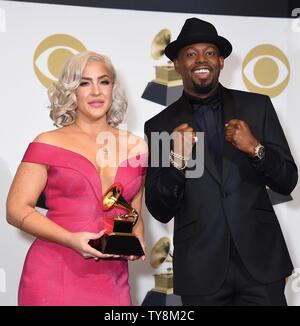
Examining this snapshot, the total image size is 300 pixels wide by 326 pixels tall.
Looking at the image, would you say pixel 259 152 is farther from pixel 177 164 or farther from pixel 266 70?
pixel 266 70

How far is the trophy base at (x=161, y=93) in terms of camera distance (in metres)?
3.86

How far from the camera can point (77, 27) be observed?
3760 millimetres

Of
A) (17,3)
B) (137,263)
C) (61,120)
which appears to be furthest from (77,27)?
(137,263)

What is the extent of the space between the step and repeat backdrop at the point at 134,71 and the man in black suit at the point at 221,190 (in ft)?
2.92

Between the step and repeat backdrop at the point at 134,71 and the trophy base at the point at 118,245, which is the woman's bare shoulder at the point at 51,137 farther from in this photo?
the step and repeat backdrop at the point at 134,71

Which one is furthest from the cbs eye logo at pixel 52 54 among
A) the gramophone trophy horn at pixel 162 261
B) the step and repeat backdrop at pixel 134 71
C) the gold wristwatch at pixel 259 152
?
the gold wristwatch at pixel 259 152

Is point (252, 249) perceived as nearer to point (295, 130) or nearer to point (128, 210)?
point (128, 210)

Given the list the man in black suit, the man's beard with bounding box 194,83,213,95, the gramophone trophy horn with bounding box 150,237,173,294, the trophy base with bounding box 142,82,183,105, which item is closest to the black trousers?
the man in black suit

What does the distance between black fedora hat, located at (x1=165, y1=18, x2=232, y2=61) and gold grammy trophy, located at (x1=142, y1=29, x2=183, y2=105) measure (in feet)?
2.63

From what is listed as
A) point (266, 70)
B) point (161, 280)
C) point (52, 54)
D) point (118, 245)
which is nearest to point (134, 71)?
point (52, 54)

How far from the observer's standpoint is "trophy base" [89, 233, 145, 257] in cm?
267

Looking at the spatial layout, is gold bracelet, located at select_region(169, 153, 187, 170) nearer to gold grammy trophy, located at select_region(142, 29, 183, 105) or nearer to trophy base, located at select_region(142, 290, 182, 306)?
gold grammy trophy, located at select_region(142, 29, 183, 105)

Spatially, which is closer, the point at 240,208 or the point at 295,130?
the point at 240,208
